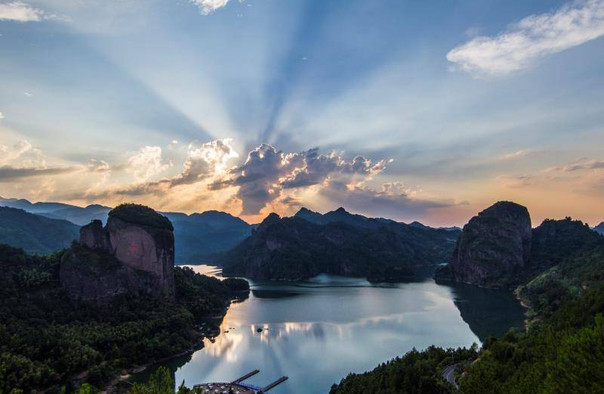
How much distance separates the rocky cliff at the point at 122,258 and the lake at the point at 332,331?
22.1 metres

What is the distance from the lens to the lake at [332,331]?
6844 cm

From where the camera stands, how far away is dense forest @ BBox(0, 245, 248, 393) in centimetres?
5591

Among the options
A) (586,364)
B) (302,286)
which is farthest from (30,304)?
(302,286)

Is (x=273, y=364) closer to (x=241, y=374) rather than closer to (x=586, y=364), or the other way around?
(x=241, y=374)

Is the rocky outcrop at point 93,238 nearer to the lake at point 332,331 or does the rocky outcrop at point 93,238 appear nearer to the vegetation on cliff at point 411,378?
the lake at point 332,331

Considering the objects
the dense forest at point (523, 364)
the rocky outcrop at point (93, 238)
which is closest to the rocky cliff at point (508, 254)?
the dense forest at point (523, 364)

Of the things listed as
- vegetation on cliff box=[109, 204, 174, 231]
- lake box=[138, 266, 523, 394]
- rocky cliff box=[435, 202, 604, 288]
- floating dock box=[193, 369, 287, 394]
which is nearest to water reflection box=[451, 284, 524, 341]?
lake box=[138, 266, 523, 394]

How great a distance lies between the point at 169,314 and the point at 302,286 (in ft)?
339

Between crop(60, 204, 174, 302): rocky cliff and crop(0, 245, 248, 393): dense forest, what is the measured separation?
3.09m

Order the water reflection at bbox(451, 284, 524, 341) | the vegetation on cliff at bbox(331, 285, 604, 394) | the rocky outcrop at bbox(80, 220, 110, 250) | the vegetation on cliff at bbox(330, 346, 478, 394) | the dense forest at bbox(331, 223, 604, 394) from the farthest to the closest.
→ the water reflection at bbox(451, 284, 524, 341) → the rocky outcrop at bbox(80, 220, 110, 250) → the vegetation on cliff at bbox(330, 346, 478, 394) → the dense forest at bbox(331, 223, 604, 394) → the vegetation on cliff at bbox(331, 285, 604, 394)

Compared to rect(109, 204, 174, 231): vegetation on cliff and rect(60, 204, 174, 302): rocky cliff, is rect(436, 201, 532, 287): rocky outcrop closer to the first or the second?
rect(60, 204, 174, 302): rocky cliff

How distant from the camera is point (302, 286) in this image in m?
189

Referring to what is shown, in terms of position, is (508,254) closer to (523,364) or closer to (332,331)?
(332,331)

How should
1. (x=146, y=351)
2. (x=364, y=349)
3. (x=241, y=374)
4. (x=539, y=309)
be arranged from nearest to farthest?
(x=241, y=374)
(x=146, y=351)
(x=364, y=349)
(x=539, y=309)
